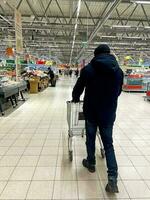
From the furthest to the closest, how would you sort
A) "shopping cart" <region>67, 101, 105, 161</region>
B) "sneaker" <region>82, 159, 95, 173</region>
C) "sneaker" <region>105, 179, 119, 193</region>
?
"shopping cart" <region>67, 101, 105, 161</region>
"sneaker" <region>82, 159, 95, 173</region>
"sneaker" <region>105, 179, 119, 193</region>

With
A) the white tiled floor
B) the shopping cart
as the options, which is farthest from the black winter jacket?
the shopping cart

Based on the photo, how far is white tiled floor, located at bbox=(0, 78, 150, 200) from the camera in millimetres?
3277

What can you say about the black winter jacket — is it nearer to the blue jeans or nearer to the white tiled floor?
the blue jeans

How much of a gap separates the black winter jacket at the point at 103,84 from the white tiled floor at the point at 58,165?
89 cm

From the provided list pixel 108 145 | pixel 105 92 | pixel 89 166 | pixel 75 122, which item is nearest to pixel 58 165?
pixel 89 166

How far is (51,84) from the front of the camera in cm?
2211

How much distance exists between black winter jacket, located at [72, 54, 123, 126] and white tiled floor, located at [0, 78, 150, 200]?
89cm

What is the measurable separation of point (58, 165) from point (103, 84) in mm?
1571

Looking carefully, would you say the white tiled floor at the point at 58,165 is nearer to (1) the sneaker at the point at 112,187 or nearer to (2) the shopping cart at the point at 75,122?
(1) the sneaker at the point at 112,187

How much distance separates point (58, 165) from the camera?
4.13 meters

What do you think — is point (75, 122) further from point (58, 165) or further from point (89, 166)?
point (89, 166)

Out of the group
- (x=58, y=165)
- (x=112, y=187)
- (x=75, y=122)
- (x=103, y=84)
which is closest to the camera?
(x=112, y=187)

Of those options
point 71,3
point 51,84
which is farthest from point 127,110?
point 51,84

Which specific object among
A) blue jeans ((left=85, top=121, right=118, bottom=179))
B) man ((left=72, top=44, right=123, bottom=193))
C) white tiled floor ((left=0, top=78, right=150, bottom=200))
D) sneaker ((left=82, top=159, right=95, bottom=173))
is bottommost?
white tiled floor ((left=0, top=78, right=150, bottom=200))
